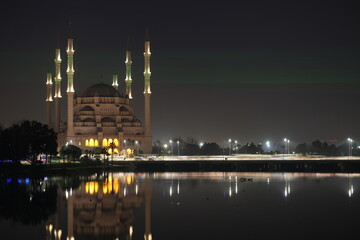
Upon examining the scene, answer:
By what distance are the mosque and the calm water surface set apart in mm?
84971

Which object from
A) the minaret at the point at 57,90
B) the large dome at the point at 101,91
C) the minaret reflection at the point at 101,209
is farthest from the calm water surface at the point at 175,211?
the large dome at the point at 101,91

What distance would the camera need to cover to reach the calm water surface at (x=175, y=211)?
41969 mm

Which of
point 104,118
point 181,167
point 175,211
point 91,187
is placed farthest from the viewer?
point 104,118

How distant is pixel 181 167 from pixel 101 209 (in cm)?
9267

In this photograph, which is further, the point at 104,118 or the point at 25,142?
the point at 104,118

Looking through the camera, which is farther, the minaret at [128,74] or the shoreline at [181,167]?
the minaret at [128,74]

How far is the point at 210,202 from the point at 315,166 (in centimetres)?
9023

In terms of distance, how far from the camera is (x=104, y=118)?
172250mm

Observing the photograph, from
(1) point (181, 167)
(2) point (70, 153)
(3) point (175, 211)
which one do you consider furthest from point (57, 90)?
(3) point (175, 211)

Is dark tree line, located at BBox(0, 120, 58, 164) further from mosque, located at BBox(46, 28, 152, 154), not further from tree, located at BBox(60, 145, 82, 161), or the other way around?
mosque, located at BBox(46, 28, 152, 154)

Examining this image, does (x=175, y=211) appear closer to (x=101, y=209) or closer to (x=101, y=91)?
(x=101, y=209)

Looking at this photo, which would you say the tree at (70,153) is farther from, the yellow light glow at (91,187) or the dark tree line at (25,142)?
the yellow light glow at (91,187)

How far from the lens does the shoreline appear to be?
9344cm

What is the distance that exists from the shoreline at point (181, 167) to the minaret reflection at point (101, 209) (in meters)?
18.1
